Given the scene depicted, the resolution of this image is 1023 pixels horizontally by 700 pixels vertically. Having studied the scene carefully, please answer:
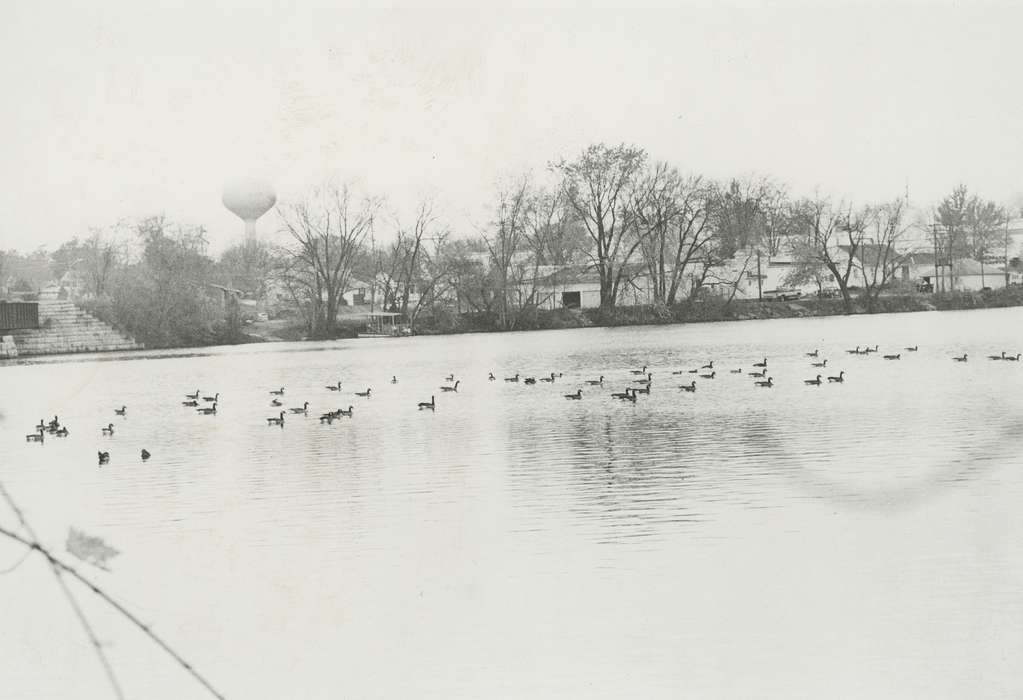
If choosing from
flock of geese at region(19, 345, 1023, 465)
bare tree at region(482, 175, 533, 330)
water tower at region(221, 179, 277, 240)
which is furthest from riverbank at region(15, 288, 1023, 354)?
water tower at region(221, 179, 277, 240)

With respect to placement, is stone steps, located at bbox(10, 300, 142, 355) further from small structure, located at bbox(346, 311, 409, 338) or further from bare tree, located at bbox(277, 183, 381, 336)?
small structure, located at bbox(346, 311, 409, 338)

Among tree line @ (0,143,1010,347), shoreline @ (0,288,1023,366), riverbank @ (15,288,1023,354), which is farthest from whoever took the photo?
shoreline @ (0,288,1023,366)

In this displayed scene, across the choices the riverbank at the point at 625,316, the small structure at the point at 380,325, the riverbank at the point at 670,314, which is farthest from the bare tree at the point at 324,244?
the riverbank at the point at 670,314

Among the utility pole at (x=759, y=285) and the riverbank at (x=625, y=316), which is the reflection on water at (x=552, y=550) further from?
the utility pole at (x=759, y=285)

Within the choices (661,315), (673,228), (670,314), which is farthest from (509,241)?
(670,314)

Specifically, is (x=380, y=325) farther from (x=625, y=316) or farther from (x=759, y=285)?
(x=759, y=285)
